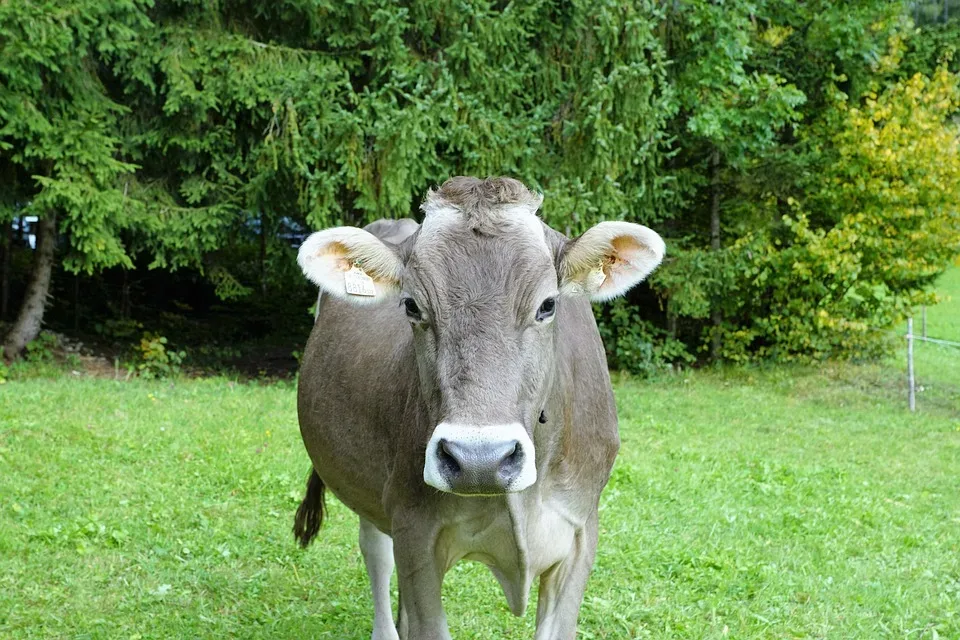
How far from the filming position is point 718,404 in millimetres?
11836

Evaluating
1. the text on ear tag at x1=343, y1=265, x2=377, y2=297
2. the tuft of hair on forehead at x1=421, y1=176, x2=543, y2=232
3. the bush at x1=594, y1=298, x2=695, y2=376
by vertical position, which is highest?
the tuft of hair on forehead at x1=421, y1=176, x2=543, y2=232

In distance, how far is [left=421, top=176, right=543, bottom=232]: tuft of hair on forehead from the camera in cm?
296

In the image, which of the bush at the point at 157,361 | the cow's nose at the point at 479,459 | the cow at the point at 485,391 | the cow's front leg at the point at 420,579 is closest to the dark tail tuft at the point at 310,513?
the cow at the point at 485,391

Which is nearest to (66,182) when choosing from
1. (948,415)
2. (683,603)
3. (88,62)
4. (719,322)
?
(88,62)

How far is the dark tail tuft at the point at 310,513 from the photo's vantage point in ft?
16.7

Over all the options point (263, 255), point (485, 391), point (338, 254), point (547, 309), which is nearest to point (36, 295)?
point (263, 255)

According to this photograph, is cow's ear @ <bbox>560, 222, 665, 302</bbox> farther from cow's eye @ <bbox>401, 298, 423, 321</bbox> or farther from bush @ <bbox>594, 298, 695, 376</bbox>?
bush @ <bbox>594, 298, 695, 376</bbox>

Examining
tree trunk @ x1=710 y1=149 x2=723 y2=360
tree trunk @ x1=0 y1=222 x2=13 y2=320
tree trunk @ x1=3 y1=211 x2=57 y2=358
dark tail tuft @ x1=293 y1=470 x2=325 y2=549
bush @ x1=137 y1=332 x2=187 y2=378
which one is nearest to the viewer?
dark tail tuft @ x1=293 y1=470 x2=325 y2=549

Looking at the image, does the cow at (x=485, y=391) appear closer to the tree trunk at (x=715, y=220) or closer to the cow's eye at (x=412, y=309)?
the cow's eye at (x=412, y=309)

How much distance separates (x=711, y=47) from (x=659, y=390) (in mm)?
4723

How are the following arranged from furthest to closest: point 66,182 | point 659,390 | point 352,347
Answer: point 659,390 < point 66,182 < point 352,347

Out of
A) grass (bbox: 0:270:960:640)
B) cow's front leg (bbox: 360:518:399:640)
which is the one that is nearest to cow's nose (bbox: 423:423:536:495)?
cow's front leg (bbox: 360:518:399:640)

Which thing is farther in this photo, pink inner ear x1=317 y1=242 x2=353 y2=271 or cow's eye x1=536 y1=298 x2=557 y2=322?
pink inner ear x1=317 y1=242 x2=353 y2=271

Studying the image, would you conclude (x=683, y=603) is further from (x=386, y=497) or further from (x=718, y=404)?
(x=718, y=404)
